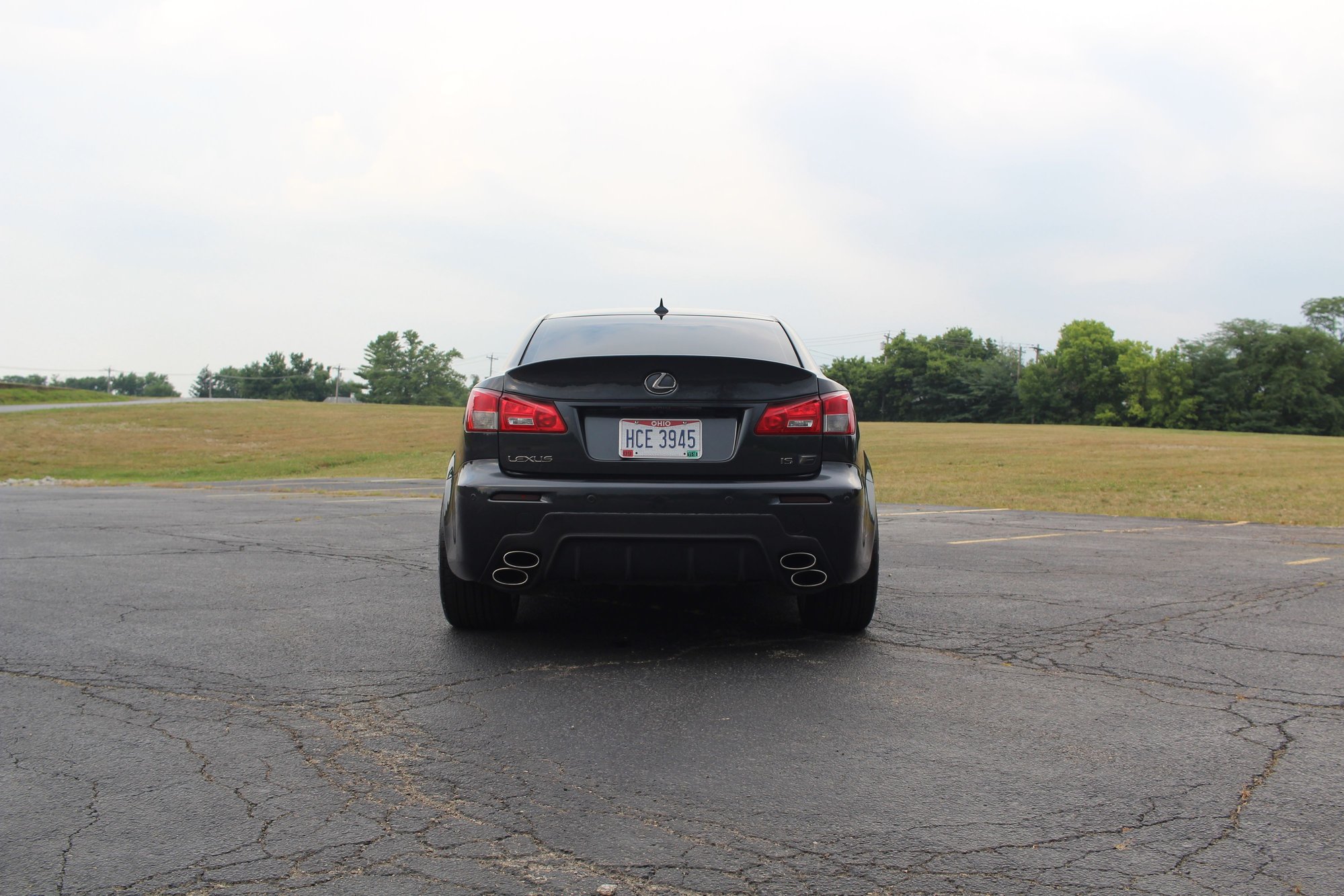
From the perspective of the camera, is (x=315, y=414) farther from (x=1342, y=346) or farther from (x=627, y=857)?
(x=1342, y=346)

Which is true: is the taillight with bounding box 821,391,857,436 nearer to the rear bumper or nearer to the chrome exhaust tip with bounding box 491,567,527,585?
the rear bumper

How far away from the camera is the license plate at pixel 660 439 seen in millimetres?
4332

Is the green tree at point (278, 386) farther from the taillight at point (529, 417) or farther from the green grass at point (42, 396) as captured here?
the taillight at point (529, 417)

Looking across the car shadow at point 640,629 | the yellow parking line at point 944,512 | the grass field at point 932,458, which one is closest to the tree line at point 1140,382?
the grass field at point 932,458

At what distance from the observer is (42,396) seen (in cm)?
6575

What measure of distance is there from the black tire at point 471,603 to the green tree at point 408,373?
439 ft

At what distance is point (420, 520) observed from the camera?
11.0 metres

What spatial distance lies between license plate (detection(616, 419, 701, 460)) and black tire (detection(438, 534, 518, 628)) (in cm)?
102

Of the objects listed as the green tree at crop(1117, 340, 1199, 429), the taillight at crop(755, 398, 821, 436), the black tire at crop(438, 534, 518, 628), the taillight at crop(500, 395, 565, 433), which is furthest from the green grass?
the green tree at crop(1117, 340, 1199, 429)

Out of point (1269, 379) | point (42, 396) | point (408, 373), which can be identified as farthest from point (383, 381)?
point (1269, 379)

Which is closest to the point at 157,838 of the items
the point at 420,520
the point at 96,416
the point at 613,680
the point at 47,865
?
the point at 47,865

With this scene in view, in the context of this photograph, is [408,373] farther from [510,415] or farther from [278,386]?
[510,415]

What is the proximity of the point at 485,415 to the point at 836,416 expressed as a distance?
4.90 feet

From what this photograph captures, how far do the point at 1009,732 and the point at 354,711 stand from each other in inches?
86.7
